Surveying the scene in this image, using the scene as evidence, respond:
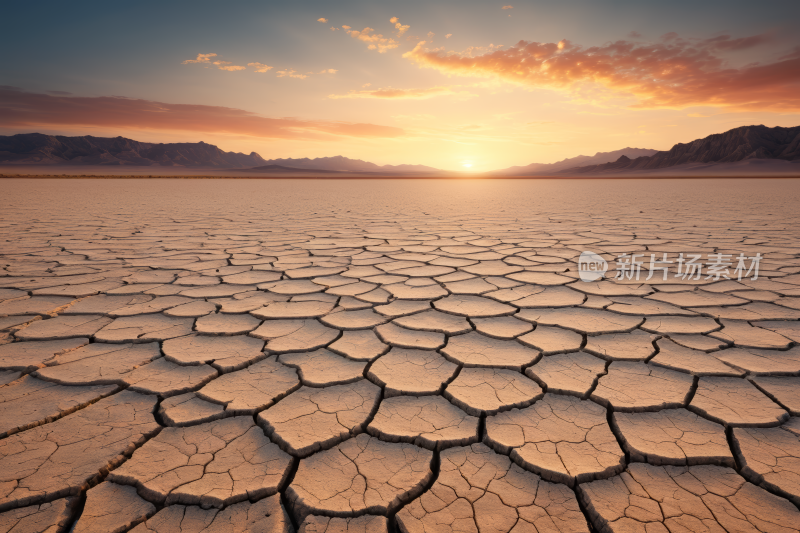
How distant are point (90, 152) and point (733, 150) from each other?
11260cm

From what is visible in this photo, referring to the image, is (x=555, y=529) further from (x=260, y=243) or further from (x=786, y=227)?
(x=786, y=227)

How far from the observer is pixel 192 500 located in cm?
74

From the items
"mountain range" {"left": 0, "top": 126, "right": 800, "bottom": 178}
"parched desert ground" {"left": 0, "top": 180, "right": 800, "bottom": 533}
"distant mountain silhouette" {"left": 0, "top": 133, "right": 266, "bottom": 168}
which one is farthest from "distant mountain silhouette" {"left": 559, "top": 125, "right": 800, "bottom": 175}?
"distant mountain silhouette" {"left": 0, "top": 133, "right": 266, "bottom": 168}

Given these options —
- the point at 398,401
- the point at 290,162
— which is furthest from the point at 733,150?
the point at 290,162

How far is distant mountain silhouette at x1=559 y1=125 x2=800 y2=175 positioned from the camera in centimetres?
4809

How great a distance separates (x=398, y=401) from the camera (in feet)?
3.43

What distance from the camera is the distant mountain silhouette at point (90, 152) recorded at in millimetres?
74188

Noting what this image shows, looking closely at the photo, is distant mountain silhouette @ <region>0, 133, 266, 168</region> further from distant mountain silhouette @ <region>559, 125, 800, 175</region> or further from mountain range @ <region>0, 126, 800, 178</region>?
distant mountain silhouette @ <region>559, 125, 800, 175</region>

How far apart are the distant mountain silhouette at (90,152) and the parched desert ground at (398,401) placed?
Answer: 8931 cm

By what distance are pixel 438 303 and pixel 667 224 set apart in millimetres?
3818

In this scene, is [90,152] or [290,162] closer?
[90,152]

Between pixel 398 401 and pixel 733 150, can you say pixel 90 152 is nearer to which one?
pixel 398 401

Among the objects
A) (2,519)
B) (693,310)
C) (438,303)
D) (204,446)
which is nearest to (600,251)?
(693,310)

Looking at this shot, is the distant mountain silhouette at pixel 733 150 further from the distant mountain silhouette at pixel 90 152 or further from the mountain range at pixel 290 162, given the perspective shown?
the distant mountain silhouette at pixel 90 152
